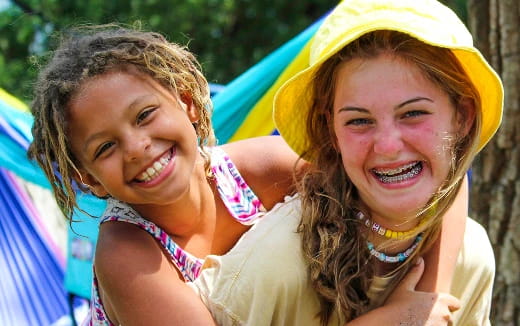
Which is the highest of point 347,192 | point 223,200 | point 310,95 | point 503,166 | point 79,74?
point 79,74

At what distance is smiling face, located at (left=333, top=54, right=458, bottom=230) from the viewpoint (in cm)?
149

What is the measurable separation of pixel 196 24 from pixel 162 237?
5.16 m

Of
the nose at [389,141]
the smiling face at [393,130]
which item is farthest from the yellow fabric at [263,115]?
the nose at [389,141]

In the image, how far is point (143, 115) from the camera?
1.70 metres

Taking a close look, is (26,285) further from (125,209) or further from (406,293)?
(406,293)

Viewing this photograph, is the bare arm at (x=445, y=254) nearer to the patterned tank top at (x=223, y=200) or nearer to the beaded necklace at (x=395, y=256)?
the beaded necklace at (x=395, y=256)

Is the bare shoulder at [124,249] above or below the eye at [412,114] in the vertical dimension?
below

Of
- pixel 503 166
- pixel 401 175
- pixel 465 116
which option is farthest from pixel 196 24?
pixel 401 175

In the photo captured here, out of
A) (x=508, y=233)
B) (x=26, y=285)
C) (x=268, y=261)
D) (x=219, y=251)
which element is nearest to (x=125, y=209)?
(x=219, y=251)

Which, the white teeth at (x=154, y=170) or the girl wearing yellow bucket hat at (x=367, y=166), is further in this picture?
the white teeth at (x=154, y=170)

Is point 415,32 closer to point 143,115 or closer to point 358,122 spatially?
point 358,122

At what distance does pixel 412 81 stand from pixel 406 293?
484 millimetres

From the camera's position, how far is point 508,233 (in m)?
2.36

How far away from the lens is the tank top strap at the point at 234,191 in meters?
2.00
